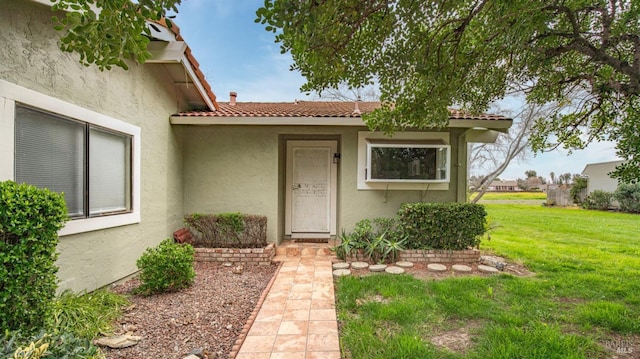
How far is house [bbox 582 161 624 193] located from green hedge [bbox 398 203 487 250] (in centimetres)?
2404

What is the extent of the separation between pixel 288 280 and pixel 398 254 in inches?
113

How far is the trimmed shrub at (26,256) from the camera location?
2.84m

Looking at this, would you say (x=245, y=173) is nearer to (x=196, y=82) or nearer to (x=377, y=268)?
(x=196, y=82)

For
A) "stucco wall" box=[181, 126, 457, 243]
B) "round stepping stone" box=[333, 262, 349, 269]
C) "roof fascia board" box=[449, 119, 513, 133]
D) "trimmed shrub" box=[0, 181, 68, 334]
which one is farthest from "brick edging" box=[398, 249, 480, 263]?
"trimmed shrub" box=[0, 181, 68, 334]

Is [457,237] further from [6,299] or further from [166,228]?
[6,299]

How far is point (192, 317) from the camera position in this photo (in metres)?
4.35

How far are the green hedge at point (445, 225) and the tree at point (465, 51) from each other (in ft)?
8.49

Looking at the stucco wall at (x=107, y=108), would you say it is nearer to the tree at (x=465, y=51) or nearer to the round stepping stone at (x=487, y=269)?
the tree at (x=465, y=51)

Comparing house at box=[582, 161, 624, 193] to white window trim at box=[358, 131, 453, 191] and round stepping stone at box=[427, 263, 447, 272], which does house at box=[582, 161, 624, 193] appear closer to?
white window trim at box=[358, 131, 453, 191]

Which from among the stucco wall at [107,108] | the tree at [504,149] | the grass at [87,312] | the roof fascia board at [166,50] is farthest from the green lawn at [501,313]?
the tree at [504,149]

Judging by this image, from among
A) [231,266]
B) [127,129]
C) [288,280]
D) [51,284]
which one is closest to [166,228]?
[231,266]

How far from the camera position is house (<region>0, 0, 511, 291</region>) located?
405cm

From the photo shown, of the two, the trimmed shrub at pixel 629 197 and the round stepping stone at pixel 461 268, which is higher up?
the trimmed shrub at pixel 629 197

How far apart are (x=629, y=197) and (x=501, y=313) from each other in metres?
22.6
